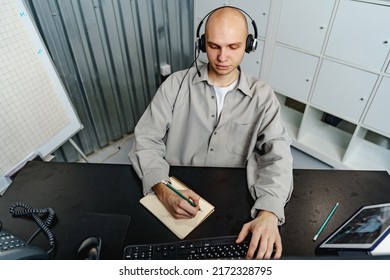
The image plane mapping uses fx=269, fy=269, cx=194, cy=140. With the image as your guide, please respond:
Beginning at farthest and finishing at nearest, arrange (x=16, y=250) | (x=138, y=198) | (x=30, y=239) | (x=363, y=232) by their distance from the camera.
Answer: (x=138, y=198) < (x=30, y=239) < (x=363, y=232) < (x=16, y=250)

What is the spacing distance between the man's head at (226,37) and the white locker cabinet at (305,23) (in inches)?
36.7

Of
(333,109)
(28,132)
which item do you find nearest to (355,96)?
(333,109)

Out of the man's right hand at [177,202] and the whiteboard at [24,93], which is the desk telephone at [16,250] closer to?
the man's right hand at [177,202]

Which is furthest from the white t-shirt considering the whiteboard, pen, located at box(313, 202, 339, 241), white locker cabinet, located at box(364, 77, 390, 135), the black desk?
white locker cabinet, located at box(364, 77, 390, 135)

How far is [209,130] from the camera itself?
3.76 feet

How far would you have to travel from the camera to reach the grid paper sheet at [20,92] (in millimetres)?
1184

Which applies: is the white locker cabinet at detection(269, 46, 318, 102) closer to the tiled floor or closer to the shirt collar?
the tiled floor

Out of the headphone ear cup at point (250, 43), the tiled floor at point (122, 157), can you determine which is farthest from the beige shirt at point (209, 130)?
the tiled floor at point (122, 157)

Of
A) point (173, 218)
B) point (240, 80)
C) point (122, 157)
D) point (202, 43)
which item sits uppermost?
point (202, 43)

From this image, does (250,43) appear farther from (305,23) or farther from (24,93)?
(24,93)

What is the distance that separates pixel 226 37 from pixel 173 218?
0.67m

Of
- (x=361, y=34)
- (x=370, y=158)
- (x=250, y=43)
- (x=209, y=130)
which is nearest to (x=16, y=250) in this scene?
(x=209, y=130)

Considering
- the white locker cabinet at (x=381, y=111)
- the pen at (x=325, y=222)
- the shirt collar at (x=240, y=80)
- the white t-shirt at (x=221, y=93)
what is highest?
the shirt collar at (x=240, y=80)

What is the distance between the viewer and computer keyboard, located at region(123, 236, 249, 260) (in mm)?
718
